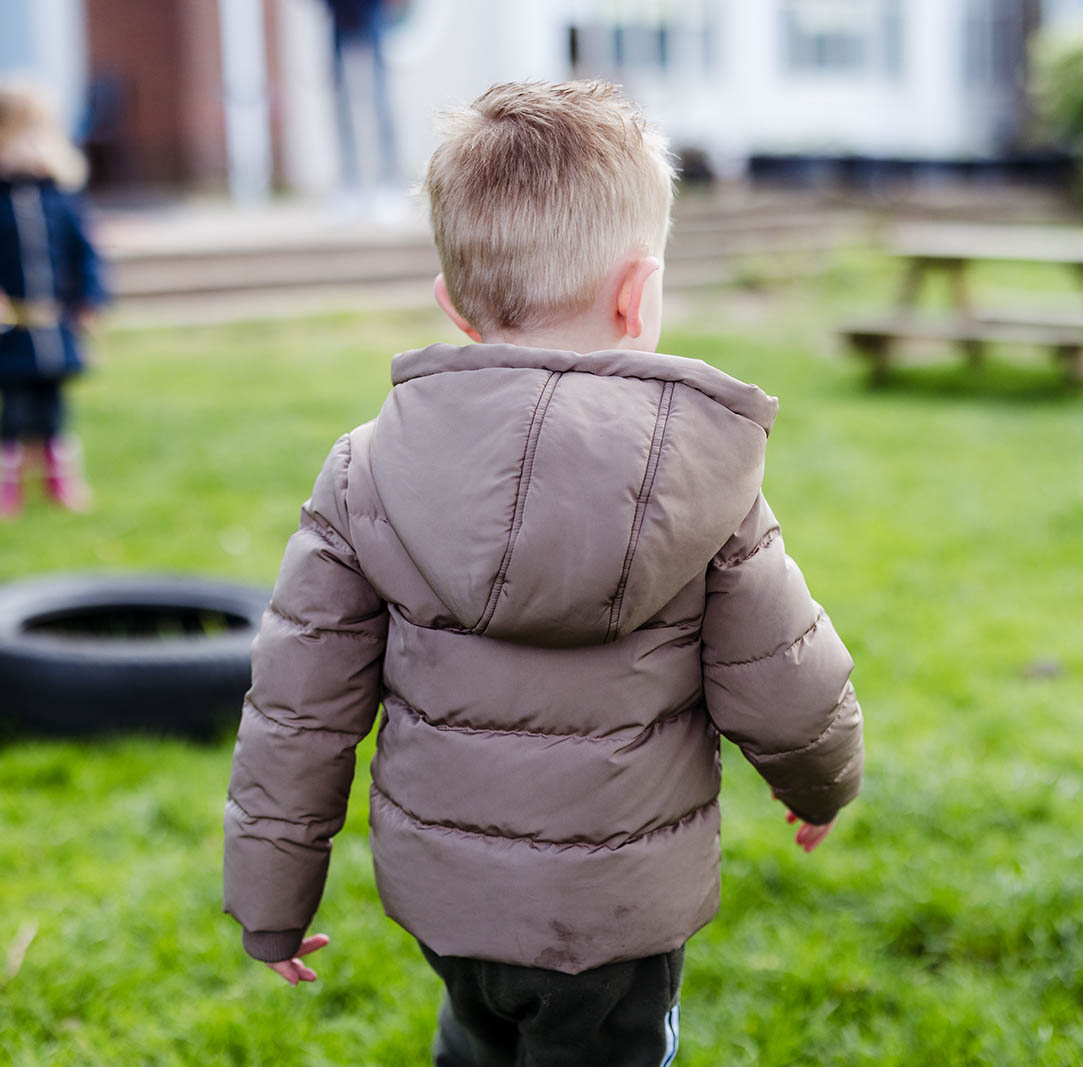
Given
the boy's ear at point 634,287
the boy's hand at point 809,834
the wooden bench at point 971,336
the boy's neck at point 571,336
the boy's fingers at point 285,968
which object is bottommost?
the wooden bench at point 971,336

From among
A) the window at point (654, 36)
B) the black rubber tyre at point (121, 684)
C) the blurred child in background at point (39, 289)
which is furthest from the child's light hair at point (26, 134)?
the window at point (654, 36)

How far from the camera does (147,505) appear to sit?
17.7 feet

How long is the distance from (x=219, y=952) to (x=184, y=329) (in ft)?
23.8

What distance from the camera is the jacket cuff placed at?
1.70 m

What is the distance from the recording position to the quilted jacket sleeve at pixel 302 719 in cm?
159

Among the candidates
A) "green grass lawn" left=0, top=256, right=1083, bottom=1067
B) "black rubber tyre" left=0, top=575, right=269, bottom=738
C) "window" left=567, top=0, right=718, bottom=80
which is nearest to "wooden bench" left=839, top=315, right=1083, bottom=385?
"green grass lawn" left=0, top=256, right=1083, bottom=1067

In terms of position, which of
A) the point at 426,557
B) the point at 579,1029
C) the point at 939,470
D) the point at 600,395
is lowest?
the point at 939,470

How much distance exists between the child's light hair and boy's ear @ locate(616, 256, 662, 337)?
433 cm

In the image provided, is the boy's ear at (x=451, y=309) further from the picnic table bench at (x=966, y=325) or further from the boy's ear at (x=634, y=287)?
the picnic table bench at (x=966, y=325)

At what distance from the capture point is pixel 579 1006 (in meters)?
1.63

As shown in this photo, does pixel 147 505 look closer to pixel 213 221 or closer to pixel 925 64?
pixel 213 221

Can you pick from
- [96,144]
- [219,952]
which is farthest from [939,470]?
[96,144]

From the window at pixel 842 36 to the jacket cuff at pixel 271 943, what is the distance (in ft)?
68.7

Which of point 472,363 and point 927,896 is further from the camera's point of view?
point 927,896
